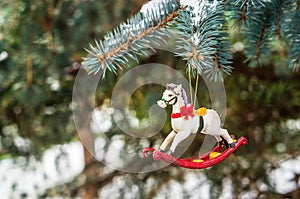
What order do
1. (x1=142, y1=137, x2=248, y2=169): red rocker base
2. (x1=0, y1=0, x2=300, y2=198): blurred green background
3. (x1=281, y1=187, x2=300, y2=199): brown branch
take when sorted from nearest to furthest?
(x1=142, y1=137, x2=248, y2=169): red rocker base
(x1=0, y1=0, x2=300, y2=198): blurred green background
(x1=281, y1=187, x2=300, y2=199): brown branch

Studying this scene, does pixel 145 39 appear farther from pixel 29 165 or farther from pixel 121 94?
pixel 29 165

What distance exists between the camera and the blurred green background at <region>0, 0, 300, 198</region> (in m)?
0.87

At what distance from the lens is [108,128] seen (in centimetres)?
99

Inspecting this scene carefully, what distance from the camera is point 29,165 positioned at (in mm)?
1013

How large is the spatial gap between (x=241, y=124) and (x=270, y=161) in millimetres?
102

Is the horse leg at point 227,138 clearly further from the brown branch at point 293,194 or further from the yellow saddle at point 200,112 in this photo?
the brown branch at point 293,194

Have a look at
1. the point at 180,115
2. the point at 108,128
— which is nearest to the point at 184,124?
the point at 180,115

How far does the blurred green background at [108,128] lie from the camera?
0.87m

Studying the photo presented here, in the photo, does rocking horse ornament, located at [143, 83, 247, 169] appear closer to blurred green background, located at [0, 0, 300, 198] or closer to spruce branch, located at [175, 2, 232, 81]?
spruce branch, located at [175, 2, 232, 81]

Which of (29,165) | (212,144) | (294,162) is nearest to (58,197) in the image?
(29,165)

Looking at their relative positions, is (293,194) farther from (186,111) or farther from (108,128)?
(186,111)

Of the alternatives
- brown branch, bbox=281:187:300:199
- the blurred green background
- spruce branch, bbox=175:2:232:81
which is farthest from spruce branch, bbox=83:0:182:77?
brown branch, bbox=281:187:300:199

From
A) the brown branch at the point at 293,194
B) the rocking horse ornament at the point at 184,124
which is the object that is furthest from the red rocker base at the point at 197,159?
the brown branch at the point at 293,194

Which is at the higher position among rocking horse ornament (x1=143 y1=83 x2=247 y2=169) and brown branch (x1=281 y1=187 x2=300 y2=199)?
rocking horse ornament (x1=143 y1=83 x2=247 y2=169)
